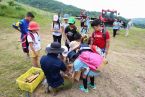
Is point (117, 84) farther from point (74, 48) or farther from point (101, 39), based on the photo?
point (74, 48)

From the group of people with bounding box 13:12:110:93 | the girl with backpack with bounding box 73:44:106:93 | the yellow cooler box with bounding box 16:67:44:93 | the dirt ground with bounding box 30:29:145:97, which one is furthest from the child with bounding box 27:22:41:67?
the girl with backpack with bounding box 73:44:106:93

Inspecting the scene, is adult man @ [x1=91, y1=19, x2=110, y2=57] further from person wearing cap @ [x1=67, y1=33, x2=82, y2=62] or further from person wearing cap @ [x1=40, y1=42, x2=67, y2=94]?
person wearing cap @ [x1=40, y1=42, x2=67, y2=94]

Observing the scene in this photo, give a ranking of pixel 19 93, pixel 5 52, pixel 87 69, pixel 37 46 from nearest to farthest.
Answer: pixel 87 69 → pixel 19 93 → pixel 37 46 → pixel 5 52

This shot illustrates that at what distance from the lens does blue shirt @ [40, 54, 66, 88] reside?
6027 millimetres

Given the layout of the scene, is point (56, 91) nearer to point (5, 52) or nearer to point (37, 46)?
point (37, 46)

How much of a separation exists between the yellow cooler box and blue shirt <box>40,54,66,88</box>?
56 cm

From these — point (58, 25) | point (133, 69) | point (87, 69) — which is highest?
point (58, 25)

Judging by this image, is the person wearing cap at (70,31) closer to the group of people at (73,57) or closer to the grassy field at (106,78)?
the group of people at (73,57)

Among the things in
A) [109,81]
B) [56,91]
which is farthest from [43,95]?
[109,81]

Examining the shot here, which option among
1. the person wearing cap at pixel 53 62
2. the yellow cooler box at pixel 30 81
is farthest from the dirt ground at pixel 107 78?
the person wearing cap at pixel 53 62

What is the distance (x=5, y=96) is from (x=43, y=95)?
1.00 metres

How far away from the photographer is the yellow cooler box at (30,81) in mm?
6571

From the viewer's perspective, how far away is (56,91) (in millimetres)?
6672

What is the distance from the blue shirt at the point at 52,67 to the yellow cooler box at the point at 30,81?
559mm
